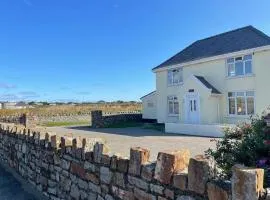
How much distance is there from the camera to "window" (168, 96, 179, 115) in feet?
97.7

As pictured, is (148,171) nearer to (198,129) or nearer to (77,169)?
(77,169)

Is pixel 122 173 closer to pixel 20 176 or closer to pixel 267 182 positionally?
pixel 267 182

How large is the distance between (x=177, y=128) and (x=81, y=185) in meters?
18.9

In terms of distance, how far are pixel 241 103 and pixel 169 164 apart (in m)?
21.8

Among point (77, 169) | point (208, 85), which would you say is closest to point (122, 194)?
point (77, 169)

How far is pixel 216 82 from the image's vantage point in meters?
26.1

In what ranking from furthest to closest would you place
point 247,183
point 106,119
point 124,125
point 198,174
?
point 124,125 → point 106,119 → point 198,174 → point 247,183

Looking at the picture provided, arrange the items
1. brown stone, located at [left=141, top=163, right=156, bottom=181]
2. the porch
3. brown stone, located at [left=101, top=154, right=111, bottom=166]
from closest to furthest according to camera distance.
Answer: brown stone, located at [left=141, top=163, right=156, bottom=181] → brown stone, located at [left=101, top=154, right=111, bottom=166] → the porch

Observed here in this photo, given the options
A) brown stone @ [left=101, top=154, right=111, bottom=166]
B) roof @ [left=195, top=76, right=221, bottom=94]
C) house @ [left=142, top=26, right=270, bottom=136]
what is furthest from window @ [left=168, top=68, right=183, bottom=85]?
brown stone @ [left=101, top=154, right=111, bottom=166]

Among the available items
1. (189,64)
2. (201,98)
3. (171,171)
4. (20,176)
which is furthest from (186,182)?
(189,64)

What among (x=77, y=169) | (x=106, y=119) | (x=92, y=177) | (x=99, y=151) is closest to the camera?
(x=99, y=151)

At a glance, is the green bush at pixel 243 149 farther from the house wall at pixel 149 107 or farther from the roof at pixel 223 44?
the house wall at pixel 149 107

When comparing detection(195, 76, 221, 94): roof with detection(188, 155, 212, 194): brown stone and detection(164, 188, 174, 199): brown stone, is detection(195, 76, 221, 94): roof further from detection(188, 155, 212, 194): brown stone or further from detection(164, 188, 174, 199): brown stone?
detection(188, 155, 212, 194): brown stone

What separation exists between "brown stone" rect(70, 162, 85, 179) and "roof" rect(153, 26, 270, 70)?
19327 mm
